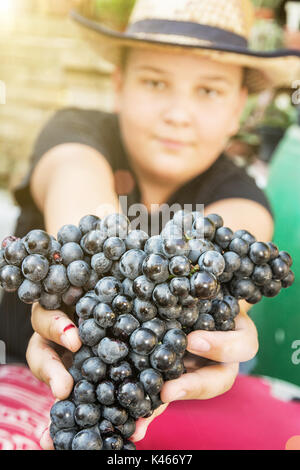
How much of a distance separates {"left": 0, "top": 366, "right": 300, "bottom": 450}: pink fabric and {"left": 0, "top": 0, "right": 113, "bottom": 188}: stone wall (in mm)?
1772

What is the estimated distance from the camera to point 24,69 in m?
2.46

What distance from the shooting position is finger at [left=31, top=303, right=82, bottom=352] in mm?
422

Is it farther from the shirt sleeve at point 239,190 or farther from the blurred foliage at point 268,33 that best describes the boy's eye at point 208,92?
the blurred foliage at point 268,33

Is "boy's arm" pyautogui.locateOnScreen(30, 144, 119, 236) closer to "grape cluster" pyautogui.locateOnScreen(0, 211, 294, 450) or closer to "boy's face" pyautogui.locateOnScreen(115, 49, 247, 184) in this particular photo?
"boy's face" pyautogui.locateOnScreen(115, 49, 247, 184)

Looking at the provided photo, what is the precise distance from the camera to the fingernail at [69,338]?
16.6 inches

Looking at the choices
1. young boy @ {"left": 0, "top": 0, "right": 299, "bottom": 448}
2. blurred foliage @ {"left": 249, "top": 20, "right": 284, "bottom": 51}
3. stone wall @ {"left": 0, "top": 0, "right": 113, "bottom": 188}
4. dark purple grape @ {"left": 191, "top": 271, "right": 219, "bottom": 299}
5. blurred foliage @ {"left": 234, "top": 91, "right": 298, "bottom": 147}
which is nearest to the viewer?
dark purple grape @ {"left": 191, "top": 271, "right": 219, "bottom": 299}

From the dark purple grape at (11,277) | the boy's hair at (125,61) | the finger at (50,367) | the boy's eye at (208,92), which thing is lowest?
the finger at (50,367)

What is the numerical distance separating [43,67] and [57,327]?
236 cm

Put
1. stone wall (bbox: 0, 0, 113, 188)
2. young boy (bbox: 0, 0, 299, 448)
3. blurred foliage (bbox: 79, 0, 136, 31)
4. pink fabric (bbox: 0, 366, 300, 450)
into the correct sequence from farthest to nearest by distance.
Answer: stone wall (bbox: 0, 0, 113, 188) → blurred foliage (bbox: 79, 0, 136, 31) → young boy (bbox: 0, 0, 299, 448) → pink fabric (bbox: 0, 366, 300, 450)

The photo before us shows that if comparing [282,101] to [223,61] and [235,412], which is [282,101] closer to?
[223,61]

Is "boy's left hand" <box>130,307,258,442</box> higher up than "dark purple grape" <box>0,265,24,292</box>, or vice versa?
"dark purple grape" <box>0,265,24,292</box>

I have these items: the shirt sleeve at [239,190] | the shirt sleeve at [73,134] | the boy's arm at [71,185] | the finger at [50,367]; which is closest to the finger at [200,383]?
the finger at [50,367]

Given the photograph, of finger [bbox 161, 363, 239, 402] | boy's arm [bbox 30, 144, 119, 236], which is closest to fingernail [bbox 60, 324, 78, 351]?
finger [bbox 161, 363, 239, 402]

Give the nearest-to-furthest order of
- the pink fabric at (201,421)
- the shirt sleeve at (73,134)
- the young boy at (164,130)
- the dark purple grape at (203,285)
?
the dark purple grape at (203,285)
the pink fabric at (201,421)
the young boy at (164,130)
the shirt sleeve at (73,134)
